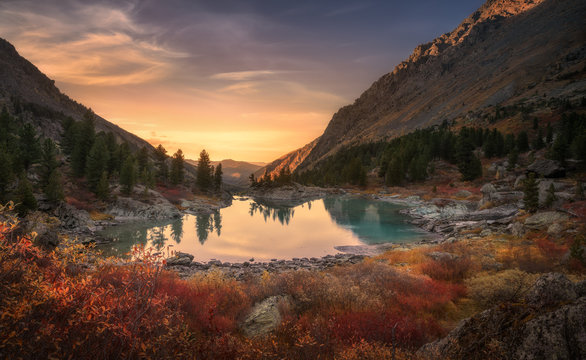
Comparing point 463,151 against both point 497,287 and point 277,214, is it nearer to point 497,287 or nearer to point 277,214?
point 277,214

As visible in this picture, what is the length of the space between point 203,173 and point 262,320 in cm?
8964

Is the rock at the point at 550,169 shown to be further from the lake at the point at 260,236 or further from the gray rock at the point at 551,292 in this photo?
the gray rock at the point at 551,292

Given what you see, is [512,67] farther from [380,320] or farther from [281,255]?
[380,320]

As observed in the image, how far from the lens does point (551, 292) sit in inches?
208

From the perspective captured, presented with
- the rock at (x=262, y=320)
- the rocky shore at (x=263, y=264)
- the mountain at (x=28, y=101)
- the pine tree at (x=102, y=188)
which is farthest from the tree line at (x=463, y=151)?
the mountain at (x=28, y=101)

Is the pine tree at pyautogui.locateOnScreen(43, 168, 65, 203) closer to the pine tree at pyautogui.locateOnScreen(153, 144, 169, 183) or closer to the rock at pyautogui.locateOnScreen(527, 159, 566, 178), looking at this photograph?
the pine tree at pyautogui.locateOnScreen(153, 144, 169, 183)

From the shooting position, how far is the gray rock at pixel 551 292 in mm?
5184

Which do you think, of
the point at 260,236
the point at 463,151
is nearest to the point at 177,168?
the point at 260,236

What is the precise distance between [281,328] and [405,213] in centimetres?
5289

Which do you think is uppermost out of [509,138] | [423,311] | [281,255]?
[509,138]

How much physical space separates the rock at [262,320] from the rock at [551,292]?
6308 mm

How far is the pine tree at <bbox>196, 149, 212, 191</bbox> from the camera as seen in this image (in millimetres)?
92375

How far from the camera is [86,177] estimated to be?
55.9 metres

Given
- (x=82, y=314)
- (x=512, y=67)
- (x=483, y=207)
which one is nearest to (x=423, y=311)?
(x=82, y=314)
